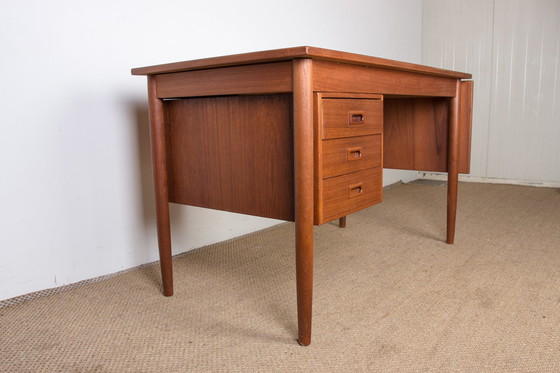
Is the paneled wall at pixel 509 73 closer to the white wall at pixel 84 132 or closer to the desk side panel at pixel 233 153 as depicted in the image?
the white wall at pixel 84 132

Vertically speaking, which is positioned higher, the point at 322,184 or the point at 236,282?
the point at 322,184

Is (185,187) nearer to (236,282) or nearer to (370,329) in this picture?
(236,282)

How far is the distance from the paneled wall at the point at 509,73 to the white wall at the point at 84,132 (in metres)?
2.29

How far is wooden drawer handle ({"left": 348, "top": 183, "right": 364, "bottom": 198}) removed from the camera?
1290 mm

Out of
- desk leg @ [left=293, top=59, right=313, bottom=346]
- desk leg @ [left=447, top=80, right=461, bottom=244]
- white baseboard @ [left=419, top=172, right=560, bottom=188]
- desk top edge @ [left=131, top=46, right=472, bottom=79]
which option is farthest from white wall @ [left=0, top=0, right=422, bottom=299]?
white baseboard @ [left=419, top=172, right=560, bottom=188]

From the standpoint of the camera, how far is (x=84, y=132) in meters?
1.61

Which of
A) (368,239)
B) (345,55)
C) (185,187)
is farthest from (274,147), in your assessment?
(368,239)

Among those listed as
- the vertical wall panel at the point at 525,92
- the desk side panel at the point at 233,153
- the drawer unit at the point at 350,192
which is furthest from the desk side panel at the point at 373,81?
the vertical wall panel at the point at 525,92

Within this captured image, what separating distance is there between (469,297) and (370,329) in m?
0.41

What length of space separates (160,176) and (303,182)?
56 cm

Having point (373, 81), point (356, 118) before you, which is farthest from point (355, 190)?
point (373, 81)

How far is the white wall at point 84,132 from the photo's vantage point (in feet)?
4.74

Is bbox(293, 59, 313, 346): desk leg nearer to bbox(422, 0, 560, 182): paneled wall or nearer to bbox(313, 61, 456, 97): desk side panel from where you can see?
bbox(313, 61, 456, 97): desk side panel

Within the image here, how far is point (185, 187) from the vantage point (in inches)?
58.6
